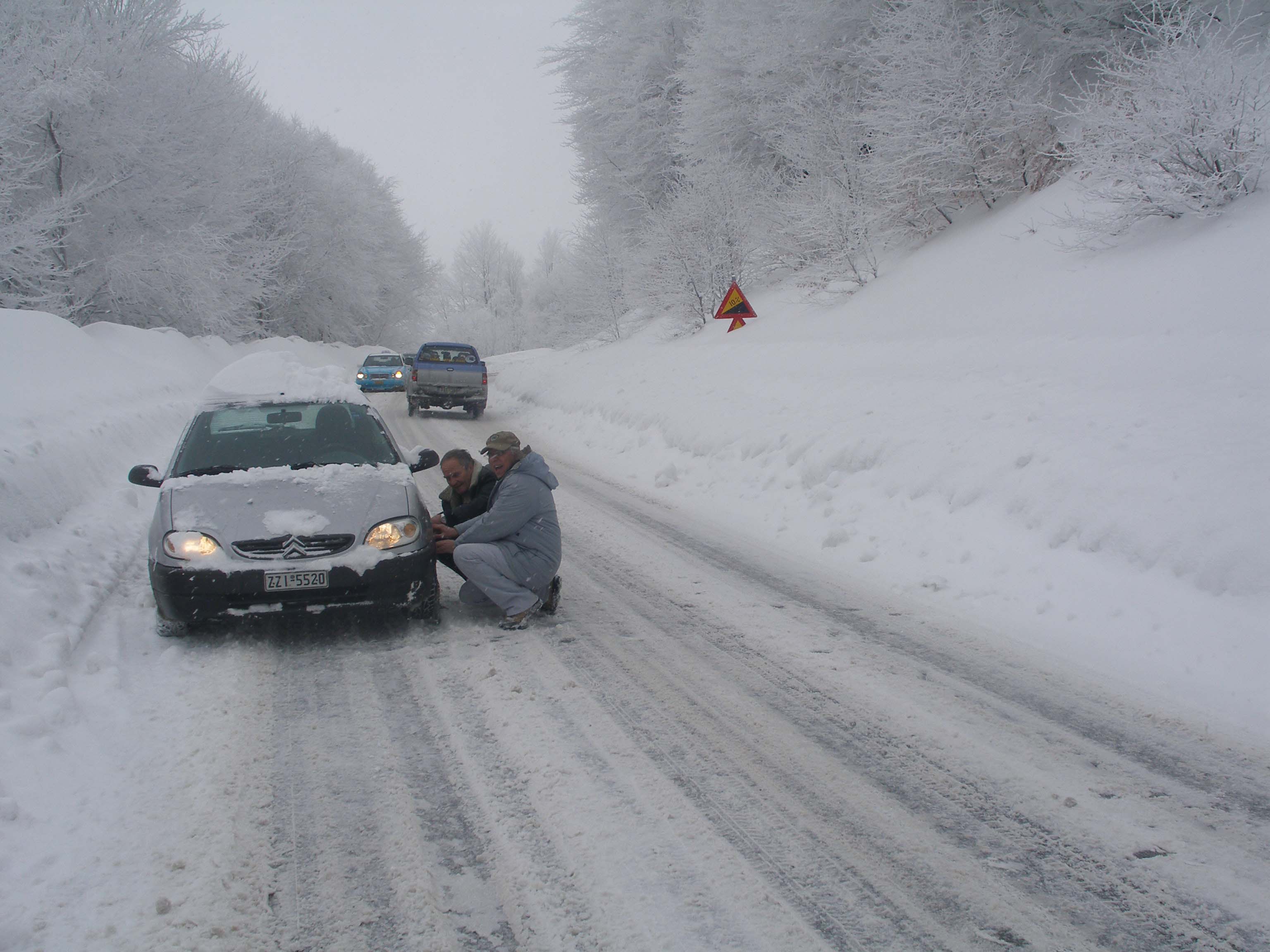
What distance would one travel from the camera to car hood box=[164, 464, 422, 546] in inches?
189

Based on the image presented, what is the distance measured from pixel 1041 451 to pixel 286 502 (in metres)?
6.15

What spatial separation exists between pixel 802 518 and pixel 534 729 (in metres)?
4.99

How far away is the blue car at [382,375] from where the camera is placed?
29.6m

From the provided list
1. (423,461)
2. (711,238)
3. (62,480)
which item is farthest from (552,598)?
(711,238)

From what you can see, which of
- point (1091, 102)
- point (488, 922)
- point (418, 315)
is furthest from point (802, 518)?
point (418, 315)

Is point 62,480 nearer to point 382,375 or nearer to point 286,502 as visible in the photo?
point 286,502

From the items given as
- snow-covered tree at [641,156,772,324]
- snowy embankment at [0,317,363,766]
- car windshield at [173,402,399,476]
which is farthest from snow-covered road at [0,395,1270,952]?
snow-covered tree at [641,156,772,324]

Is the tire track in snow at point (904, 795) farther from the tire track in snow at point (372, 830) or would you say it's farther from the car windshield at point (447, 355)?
the car windshield at point (447, 355)

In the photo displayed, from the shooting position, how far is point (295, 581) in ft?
15.4

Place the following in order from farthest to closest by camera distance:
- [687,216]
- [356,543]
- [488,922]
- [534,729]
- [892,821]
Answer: [687,216] → [356,543] → [534,729] → [892,821] → [488,922]

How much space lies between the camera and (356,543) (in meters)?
4.91

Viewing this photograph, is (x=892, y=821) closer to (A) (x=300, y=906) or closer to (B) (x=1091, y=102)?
(A) (x=300, y=906)

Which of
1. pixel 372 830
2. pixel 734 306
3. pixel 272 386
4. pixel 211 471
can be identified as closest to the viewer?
pixel 372 830

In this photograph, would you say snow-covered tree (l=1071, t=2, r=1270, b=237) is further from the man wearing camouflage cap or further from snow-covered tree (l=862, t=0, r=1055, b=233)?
the man wearing camouflage cap
